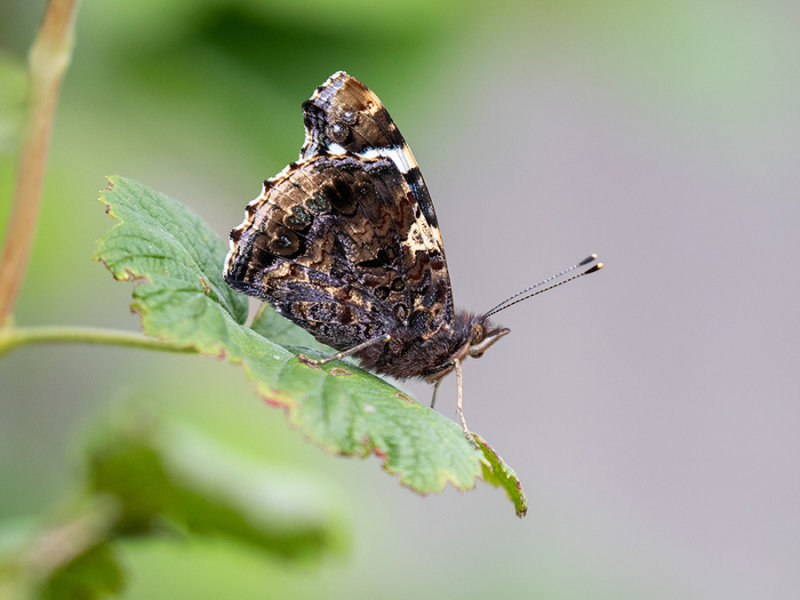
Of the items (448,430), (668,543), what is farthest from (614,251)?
(448,430)

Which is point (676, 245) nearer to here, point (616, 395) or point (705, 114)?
point (616, 395)

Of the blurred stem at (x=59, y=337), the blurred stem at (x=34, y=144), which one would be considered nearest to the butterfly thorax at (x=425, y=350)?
the blurred stem at (x=59, y=337)

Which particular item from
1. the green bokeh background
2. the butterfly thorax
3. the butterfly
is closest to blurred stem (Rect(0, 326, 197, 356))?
the green bokeh background

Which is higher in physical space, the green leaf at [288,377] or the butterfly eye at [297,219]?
the butterfly eye at [297,219]

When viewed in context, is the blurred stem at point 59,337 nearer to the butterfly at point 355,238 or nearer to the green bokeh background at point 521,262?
the green bokeh background at point 521,262

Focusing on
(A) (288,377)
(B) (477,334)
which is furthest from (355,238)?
(A) (288,377)

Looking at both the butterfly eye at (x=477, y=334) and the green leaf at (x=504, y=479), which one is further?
the butterfly eye at (x=477, y=334)

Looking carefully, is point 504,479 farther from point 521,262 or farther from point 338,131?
point 521,262
